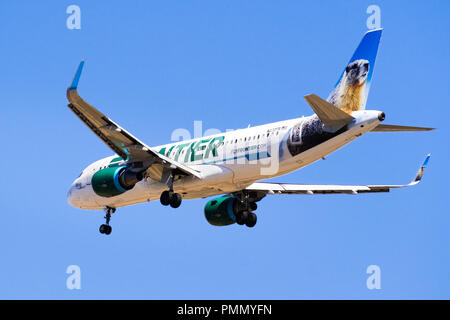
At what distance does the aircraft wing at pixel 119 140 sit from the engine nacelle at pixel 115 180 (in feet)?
2.04

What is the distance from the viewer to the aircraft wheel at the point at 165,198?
42.4 metres

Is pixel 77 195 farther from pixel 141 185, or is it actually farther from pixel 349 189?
pixel 349 189

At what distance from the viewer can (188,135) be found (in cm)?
4550

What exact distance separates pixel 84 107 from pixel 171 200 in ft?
20.9

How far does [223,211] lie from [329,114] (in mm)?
11906

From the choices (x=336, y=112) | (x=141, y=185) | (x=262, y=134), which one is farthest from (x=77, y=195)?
(x=336, y=112)

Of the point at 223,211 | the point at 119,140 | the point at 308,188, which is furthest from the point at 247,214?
the point at 119,140

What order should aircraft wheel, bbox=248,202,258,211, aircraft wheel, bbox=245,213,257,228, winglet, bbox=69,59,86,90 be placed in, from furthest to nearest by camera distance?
aircraft wheel, bbox=248,202,258,211 → aircraft wheel, bbox=245,213,257,228 → winglet, bbox=69,59,86,90

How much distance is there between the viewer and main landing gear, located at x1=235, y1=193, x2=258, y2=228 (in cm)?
4638

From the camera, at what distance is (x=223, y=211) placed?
4806 centimetres

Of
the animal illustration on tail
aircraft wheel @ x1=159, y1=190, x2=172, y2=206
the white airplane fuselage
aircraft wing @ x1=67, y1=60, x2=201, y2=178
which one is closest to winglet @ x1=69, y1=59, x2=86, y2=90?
aircraft wing @ x1=67, y1=60, x2=201, y2=178

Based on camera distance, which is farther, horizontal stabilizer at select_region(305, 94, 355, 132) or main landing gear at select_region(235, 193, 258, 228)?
main landing gear at select_region(235, 193, 258, 228)

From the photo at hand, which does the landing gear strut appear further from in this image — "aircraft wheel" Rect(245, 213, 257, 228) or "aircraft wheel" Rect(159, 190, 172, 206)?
"aircraft wheel" Rect(245, 213, 257, 228)

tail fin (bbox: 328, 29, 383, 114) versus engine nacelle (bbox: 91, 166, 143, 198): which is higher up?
tail fin (bbox: 328, 29, 383, 114)
